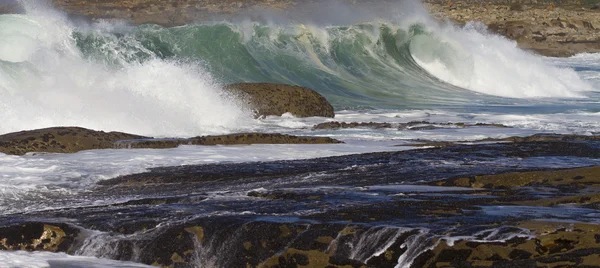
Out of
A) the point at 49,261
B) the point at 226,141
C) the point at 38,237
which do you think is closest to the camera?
the point at 49,261

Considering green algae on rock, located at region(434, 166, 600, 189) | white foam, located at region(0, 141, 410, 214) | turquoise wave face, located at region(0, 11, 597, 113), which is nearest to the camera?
green algae on rock, located at region(434, 166, 600, 189)

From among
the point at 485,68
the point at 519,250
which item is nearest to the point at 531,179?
the point at 519,250

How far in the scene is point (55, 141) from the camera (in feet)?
42.7

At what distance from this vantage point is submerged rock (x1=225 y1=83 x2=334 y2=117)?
20031 millimetres

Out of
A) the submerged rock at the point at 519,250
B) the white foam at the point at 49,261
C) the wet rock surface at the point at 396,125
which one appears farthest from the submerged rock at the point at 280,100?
the submerged rock at the point at 519,250

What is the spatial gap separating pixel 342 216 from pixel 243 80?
21842 millimetres

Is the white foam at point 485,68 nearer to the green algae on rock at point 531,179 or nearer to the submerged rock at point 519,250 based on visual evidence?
the green algae on rock at point 531,179

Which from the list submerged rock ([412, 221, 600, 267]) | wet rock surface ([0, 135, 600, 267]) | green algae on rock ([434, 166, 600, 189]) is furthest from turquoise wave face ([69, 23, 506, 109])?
submerged rock ([412, 221, 600, 267])

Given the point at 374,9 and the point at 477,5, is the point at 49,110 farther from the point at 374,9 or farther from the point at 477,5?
the point at 477,5

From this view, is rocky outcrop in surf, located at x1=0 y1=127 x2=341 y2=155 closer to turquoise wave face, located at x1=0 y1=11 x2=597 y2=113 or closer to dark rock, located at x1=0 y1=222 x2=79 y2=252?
dark rock, located at x1=0 y1=222 x2=79 y2=252

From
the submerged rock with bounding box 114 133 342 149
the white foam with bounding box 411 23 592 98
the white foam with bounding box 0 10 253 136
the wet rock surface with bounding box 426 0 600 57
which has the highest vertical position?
the wet rock surface with bounding box 426 0 600 57

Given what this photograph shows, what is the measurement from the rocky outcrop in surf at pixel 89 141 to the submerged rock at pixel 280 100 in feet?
17.8

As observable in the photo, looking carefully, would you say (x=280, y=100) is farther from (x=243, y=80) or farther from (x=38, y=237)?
(x=38, y=237)

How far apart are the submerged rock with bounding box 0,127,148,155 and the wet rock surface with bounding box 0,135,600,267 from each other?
2242 mm
